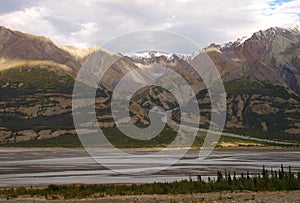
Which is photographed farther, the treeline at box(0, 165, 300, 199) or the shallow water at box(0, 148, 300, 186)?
the shallow water at box(0, 148, 300, 186)

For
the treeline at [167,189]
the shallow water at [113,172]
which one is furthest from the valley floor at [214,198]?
the shallow water at [113,172]

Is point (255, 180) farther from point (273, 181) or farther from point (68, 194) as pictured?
point (68, 194)

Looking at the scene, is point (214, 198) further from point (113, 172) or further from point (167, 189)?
point (113, 172)

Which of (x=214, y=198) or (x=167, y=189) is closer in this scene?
(x=214, y=198)

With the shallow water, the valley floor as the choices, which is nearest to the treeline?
the valley floor

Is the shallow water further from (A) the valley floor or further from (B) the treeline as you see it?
(A) the valley floor

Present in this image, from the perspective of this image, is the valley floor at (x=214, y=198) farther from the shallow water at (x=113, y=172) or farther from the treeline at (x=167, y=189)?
the shallow water at (x=113, y=172)

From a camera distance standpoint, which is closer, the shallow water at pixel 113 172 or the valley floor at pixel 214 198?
the valley floor at pixel 214 198

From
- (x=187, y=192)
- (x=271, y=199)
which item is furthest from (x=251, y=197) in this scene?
(x=187, y=192)

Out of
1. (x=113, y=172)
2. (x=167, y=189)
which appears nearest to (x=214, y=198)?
(x=167, y=189)

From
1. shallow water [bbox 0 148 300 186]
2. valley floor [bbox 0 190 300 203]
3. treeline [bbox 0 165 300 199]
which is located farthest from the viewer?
shallow water [bbox 0 148 300 186]

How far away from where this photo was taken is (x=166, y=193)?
165 ft

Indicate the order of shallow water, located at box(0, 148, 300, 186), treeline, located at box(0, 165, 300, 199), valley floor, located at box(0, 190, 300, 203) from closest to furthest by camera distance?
valley floor, located at box(0, 190, 300, 203) → treeline, located at box(0, 165, 300, 199) → shallow water, located at box(0, 148, 300, 186)

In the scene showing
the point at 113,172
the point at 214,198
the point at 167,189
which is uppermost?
the point at 214,198
